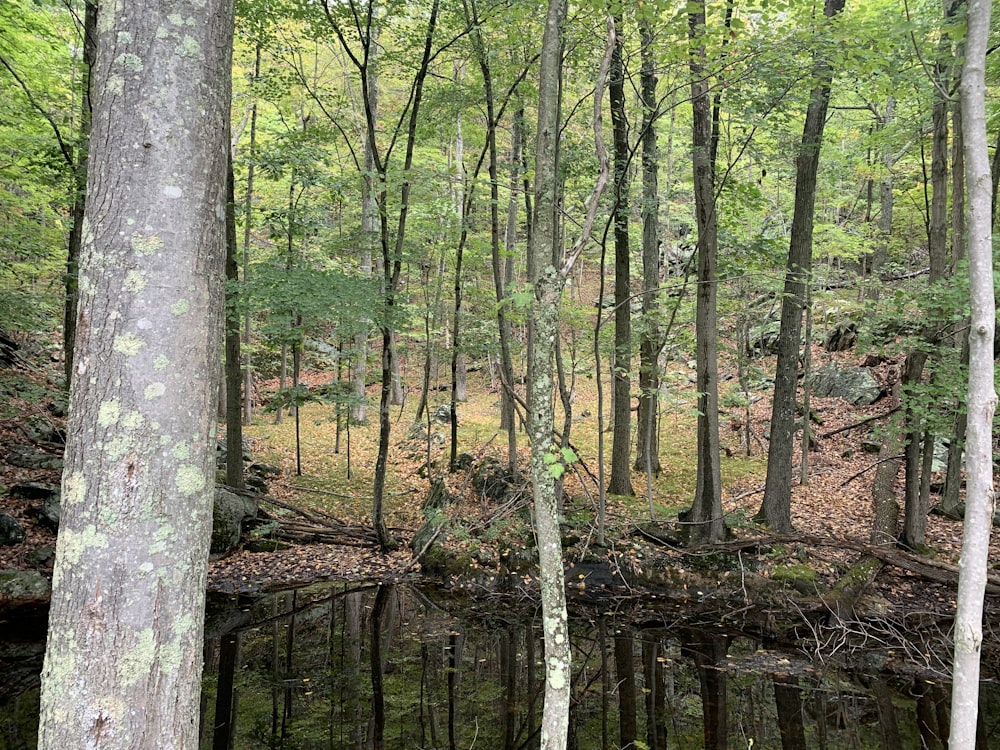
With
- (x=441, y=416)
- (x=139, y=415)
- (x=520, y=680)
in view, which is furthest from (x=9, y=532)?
(x=441, y=416)

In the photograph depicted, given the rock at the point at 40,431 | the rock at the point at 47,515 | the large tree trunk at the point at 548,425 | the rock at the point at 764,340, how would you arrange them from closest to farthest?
the large tree trunk at the point at 548,425, the rock at the point at 47,515, the rock at the point at 40,431, the rock at the point at 764,340

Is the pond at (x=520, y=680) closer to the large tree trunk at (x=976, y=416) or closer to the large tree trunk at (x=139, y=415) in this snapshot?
the large tree trunk at (x=976, y=416)

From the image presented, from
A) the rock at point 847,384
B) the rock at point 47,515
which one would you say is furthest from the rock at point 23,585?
the rock at point 847,384

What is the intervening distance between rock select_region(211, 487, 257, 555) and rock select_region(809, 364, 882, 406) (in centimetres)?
1294

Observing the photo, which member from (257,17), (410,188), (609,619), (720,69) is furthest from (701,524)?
(257,17)

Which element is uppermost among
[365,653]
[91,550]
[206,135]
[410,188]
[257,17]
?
[257,17]

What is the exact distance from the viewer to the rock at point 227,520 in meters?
8.72

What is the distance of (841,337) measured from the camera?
57.5 feet

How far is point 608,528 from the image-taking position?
8.81m

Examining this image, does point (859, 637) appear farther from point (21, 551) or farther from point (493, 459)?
point (21, 551)

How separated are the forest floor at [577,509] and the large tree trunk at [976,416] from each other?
176 inches

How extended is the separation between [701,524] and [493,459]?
442 centimetres

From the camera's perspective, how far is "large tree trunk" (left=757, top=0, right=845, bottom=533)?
8318 mm

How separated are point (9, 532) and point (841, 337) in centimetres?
1965
